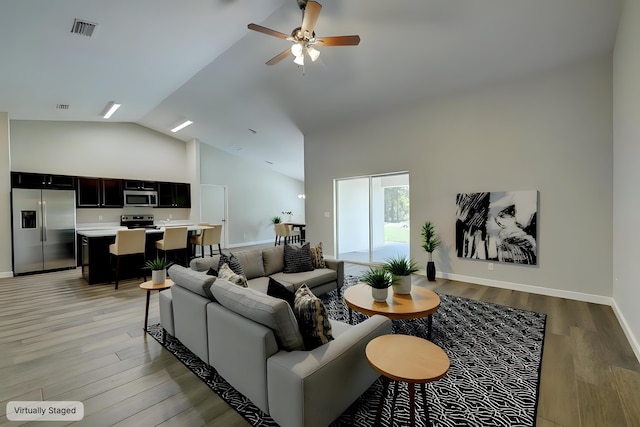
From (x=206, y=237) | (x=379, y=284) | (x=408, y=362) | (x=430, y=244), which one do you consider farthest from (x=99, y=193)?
(x=408, y=362)

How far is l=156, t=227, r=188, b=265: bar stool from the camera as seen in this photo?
17.9ft

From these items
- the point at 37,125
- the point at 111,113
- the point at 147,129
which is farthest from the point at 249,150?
the point at 37,125

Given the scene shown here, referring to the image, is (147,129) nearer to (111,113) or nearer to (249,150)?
(111,113)

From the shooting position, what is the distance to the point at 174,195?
8.36 meters

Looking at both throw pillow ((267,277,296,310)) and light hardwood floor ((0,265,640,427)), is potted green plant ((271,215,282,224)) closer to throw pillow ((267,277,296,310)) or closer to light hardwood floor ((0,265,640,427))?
light hardwood floor ((0,265,640,427))

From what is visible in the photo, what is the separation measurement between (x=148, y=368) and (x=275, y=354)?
1.49 metres

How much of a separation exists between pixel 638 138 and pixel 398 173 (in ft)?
11.2


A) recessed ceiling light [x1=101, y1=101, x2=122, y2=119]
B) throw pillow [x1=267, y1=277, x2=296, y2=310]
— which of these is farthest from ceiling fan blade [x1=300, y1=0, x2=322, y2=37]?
recessed ceiling light [x1=101, y1=101, x2=122, y2=119]

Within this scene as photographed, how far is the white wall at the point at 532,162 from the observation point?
146 inches

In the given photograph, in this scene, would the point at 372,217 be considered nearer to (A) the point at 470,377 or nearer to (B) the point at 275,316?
(A) the point at 470,377

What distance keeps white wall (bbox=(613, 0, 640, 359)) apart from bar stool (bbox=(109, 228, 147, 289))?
662cm

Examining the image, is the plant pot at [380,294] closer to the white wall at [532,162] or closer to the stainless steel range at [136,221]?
the white wall at [532,162]

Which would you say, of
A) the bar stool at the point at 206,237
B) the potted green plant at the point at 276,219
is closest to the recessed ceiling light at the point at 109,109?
the bar stool at the point at 206,237

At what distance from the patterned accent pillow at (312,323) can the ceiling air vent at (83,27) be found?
12.2 ft
